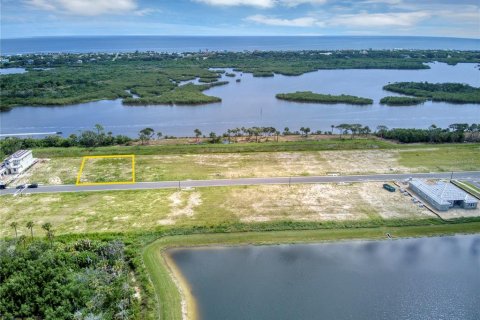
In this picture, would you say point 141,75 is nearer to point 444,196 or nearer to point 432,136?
point 432,136

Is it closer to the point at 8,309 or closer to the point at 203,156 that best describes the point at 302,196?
the point at 203,156

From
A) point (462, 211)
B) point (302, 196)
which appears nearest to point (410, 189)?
point (462, 211)

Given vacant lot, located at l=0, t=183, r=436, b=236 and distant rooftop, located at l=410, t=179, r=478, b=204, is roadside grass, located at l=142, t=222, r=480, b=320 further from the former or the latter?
distant rooftop, located at l=410, t=179, r=478, b=204

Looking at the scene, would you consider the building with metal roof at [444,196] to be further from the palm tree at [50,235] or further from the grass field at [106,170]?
the palm tree at [50,235]

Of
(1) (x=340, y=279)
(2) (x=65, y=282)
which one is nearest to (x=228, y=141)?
(1) (x=340, y=279)

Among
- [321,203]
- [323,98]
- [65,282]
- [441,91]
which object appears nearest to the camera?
[65,282]

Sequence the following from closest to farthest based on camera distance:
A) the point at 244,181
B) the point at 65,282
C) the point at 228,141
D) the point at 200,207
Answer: the point at 65,282, the point at 200,207, the point at 244,181, the point at 228,141

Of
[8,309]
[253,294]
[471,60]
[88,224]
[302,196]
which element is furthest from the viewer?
[471,60]
